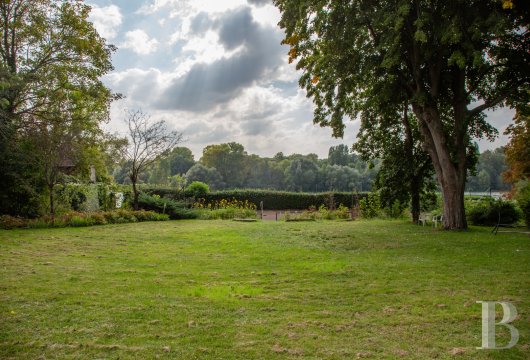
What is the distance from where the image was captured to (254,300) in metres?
5.61

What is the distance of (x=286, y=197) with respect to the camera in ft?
115

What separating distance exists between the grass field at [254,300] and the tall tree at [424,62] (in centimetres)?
618

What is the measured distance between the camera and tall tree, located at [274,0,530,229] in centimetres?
1301

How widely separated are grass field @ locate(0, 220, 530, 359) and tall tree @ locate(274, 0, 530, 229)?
6.18 m

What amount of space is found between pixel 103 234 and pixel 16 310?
928 cm

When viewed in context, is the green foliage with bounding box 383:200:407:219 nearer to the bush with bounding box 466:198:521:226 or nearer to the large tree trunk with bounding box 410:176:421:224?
the large tree trunk with bounding box 410:176:421:224

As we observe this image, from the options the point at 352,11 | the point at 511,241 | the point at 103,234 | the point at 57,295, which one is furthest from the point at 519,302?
the point at 103,234

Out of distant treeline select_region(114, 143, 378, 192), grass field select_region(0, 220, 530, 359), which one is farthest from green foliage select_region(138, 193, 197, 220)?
distant treeline select_region(114, 143, 378, 192)

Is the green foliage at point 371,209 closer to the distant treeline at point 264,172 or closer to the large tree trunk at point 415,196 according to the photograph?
the large tree trunk at point 415,196

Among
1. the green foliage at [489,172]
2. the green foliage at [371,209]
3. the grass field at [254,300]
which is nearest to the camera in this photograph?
the grass field at [254,300]

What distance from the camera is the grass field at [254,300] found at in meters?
Answer: 3.90

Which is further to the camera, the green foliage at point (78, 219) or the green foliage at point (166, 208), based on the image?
the green foliage at point (166, 208)

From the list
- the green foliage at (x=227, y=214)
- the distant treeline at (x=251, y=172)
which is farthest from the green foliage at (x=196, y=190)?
the distant treeline at (x=251, y=172)

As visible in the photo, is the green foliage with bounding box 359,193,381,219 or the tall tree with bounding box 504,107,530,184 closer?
the tall tree with bounding box 504,107,530,184
